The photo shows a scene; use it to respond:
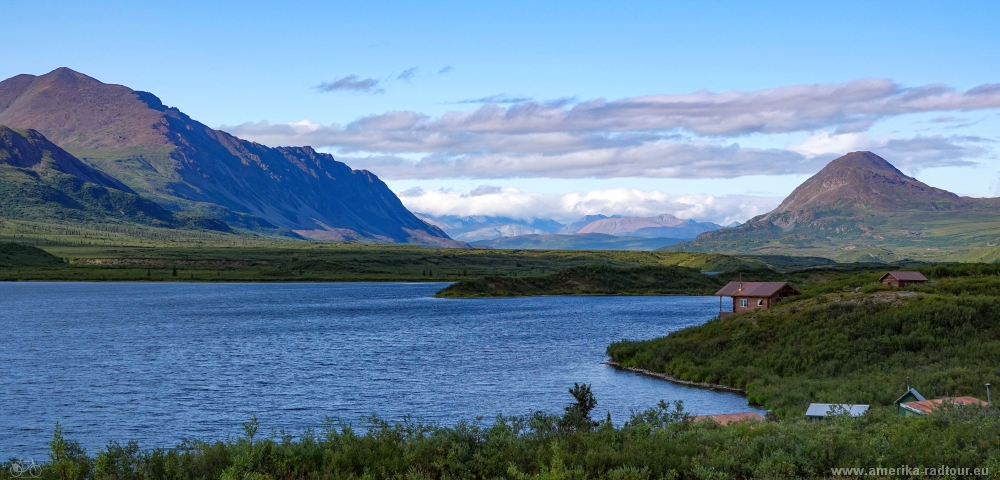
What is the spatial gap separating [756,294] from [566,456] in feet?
203

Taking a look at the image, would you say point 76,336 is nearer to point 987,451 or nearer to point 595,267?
point 987,451

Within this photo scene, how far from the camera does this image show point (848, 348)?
57.1 m

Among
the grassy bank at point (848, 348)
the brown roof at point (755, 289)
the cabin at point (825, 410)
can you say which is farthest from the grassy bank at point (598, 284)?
the cabin at point (825, 410)

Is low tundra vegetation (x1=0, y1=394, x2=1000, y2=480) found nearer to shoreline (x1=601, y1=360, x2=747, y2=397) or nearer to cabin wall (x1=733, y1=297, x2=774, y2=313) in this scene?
shoreline (x1=601, y1=360, x2=747, y2=397)

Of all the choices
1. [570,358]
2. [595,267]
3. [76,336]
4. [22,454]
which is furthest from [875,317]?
[595,267]

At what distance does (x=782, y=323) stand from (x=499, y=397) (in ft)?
79.6

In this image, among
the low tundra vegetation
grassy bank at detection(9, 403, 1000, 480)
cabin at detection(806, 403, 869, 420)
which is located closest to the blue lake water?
cabin at detection(806, 403, 869, 420)

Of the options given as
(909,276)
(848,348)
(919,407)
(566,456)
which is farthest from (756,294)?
(566,456)

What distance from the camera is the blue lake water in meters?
47.0

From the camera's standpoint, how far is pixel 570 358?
73062mm

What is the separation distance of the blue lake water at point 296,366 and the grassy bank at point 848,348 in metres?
3.27

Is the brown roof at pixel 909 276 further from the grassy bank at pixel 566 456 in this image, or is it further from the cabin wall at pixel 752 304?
the grassy bank at pixel 566 456

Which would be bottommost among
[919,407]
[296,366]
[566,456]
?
[296,366]

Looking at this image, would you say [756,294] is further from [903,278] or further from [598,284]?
[598,284]
